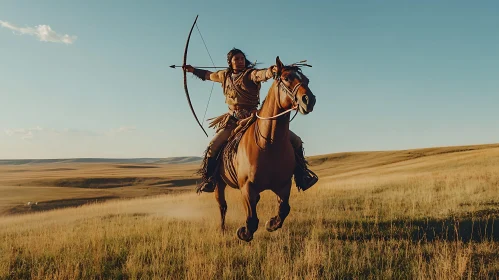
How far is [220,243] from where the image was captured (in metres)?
6.85

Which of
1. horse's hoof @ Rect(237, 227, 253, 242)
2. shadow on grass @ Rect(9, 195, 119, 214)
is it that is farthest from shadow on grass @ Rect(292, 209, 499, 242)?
shadow on grass @ Rect(9, 195, 119, 214)

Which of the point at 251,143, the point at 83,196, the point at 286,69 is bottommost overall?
the point at 83,196

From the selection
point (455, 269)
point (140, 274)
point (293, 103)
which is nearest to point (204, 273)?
point (140, 274)

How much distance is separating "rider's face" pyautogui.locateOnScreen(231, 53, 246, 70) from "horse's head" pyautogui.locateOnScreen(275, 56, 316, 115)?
7.23 ft

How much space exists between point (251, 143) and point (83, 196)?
3427 cm

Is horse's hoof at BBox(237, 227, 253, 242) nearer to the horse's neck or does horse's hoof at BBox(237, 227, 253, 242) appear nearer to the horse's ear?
the horse's neck

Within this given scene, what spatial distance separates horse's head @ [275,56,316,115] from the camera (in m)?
3.91

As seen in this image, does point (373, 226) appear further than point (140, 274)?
Yes

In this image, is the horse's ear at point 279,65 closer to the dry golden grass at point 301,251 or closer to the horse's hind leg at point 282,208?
the horse's hind leg at point 282,208

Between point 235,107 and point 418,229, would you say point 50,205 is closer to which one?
point 235,107

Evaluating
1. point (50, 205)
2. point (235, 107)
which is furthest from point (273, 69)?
point (50, 205)

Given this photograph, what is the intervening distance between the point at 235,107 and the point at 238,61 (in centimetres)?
92

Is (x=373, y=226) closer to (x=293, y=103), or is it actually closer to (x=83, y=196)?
(x=293, y=103)

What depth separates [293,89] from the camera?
4.22 meters
